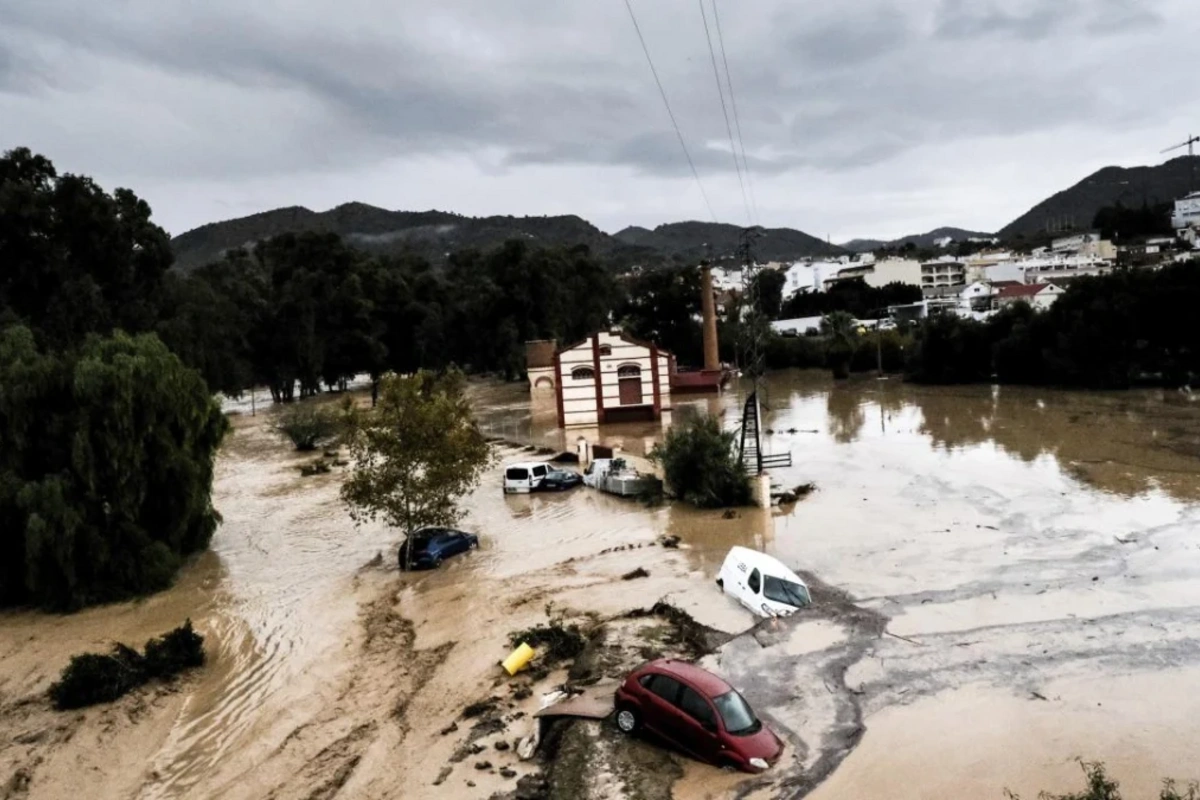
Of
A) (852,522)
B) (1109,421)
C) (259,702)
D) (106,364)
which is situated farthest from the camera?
(1109,421)

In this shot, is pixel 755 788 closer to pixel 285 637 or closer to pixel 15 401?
pixel 285 637

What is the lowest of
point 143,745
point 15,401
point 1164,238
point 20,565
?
point 143,745

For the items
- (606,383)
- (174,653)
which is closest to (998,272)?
(606,383)

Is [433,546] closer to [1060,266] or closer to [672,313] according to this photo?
[672,313]

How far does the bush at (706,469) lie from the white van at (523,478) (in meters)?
5.95

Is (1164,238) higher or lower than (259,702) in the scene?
higher

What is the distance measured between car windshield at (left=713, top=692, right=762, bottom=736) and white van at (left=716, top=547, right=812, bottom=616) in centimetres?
579


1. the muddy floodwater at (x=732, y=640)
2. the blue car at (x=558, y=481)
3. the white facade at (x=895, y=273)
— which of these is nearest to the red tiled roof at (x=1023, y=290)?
the white facade at (x=895, y=273)

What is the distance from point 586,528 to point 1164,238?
180m

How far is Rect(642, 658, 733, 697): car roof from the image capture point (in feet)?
37.4

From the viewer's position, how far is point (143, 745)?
14.4 meters

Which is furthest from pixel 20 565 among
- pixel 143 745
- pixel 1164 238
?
pixel 1164 238

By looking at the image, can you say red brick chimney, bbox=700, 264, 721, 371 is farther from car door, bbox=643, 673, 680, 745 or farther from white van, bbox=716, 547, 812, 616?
car door, bbox=643, 673, 680, 745

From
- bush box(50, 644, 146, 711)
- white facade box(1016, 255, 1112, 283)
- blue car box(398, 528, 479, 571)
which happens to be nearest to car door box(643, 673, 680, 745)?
bush box(50, 644, 146, 711)
